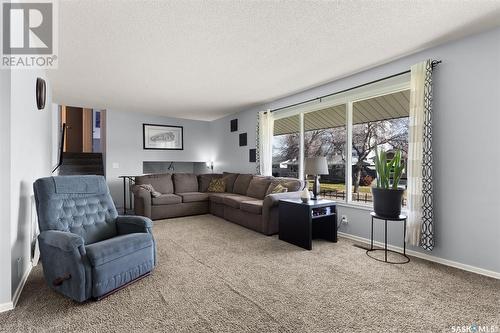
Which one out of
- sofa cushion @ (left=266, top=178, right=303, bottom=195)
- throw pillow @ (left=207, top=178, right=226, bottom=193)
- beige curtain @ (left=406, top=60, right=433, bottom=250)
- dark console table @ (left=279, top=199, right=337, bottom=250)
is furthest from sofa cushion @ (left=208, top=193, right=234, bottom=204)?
beige curtain @ (left=406, top=60, right=433, bottom=250)

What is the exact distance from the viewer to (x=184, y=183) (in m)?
5.89

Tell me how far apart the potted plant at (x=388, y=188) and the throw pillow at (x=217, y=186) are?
3.57m

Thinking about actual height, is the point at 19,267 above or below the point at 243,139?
below

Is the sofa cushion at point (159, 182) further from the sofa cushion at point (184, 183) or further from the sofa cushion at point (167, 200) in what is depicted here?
the sofa cushion at point (167, 200)

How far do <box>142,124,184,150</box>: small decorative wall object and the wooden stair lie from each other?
4.07ft

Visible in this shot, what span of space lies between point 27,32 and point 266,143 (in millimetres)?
3757

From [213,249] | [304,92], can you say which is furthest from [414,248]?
[304,92]

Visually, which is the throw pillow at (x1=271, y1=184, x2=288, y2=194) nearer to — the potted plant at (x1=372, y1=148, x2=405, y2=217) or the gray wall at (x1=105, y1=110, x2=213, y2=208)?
the potted plant at (x1=372, y1=148, x2=405, y2=217)

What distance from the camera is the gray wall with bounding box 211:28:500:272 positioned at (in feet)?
7.88

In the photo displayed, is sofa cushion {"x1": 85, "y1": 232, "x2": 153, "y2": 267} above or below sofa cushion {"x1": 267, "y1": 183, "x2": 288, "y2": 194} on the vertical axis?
below

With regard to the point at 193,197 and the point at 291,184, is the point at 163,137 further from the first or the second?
the point at 291,184

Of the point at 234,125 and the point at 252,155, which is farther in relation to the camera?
the point at 234,125

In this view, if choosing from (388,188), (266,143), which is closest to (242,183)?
(266,143)

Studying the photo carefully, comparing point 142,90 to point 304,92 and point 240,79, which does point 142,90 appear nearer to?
point 240,79
